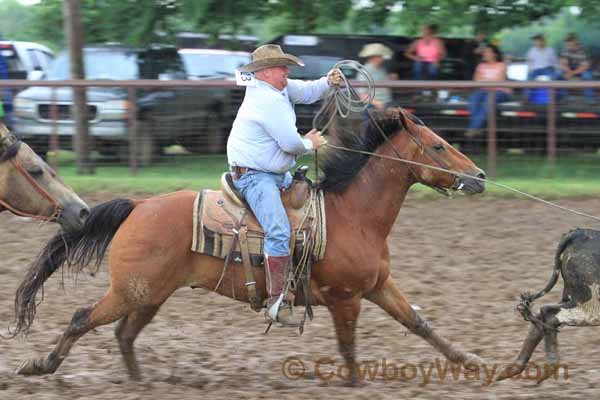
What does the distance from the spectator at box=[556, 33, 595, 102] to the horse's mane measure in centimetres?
775

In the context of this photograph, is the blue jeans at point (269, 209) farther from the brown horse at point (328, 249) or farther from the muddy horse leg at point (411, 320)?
the muddy horse leg at point (411, 320)

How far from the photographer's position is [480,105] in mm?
11102

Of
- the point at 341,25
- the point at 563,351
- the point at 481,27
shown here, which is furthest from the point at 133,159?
the point at 563,351

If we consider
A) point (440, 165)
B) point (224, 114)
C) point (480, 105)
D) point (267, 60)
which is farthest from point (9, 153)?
point (480, 105)

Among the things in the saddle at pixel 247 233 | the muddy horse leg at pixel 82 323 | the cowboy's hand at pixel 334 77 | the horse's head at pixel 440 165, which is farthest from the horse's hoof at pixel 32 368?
the horse's head at pixel 440 165

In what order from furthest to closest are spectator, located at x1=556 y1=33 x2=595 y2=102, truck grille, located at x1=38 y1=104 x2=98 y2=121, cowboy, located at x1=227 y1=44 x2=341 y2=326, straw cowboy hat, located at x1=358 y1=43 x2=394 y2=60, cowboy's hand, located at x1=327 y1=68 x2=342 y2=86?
spectator, located at x1=556 y1=33 x2=595 y2=102 < straw cowboy hat, located at x1=358 y1=43 x2=394 y2=60 < truck grille, located at x1=38 y1=104 x2=98 y2=121 < cowboy's hand, located at x1=327 y1=68 x2=342 y2=86 < cowboy, located at x1=227 y1=44 x2=341 y2=326

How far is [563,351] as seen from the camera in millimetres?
6453

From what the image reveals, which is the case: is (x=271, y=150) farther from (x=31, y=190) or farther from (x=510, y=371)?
(x=510, y=371)

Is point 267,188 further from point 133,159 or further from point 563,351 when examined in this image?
point 133,159

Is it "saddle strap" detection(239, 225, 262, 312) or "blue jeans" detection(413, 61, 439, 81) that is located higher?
"blue jeans" detection(413, 61, 439, 81)

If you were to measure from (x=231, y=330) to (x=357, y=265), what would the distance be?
62.7 inches

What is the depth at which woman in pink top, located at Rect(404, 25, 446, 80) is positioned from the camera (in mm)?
12789

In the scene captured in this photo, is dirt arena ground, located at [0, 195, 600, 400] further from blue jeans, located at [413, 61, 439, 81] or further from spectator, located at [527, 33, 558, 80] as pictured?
spectator, located at [527, 33, 558, 80]

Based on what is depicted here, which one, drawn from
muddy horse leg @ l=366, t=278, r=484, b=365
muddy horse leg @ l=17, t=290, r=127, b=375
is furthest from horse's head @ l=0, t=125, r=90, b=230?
muddy horse leg @ l=366, t=278, r=484, b=365
